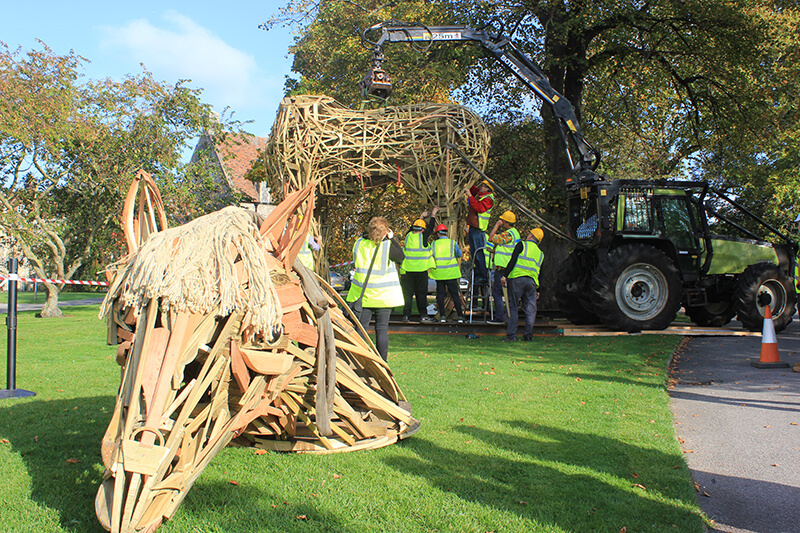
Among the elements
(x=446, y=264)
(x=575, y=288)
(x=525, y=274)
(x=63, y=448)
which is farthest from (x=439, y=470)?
(x=575, y=288)

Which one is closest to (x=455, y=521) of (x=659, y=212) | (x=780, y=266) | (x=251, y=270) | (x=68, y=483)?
(x=251, y=270)

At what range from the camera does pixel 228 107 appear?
62.5 feet

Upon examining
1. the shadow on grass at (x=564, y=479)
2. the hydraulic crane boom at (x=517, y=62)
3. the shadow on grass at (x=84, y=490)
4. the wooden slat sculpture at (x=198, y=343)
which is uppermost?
the hydraulic crane boom at (x=517, y=62)

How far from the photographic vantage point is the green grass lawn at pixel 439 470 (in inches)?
139

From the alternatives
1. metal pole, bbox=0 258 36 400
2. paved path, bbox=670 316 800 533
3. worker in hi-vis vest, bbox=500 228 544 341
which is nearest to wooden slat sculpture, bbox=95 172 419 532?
paved path, bbox=670 316 800 533

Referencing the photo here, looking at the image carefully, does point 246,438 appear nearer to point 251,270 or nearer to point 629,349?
point 251,270

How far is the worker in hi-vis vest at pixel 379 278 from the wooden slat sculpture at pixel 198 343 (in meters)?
2.85

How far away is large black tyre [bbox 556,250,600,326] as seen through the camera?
1291 cm

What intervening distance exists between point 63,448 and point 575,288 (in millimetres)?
10329

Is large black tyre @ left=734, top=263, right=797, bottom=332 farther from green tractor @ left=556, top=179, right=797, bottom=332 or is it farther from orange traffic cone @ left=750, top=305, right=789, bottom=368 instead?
orange traffic cone @ left=750, top=305, right=789, bottom=368

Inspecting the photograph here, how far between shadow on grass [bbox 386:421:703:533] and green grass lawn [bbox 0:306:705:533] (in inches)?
0.5

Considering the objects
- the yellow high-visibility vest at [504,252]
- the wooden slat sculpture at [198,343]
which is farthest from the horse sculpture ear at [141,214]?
the yellow high-visibility vest at [504,252]

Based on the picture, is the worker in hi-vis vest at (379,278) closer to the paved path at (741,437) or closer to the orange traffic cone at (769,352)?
the paved path at (741,437)

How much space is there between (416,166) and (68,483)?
898cm
